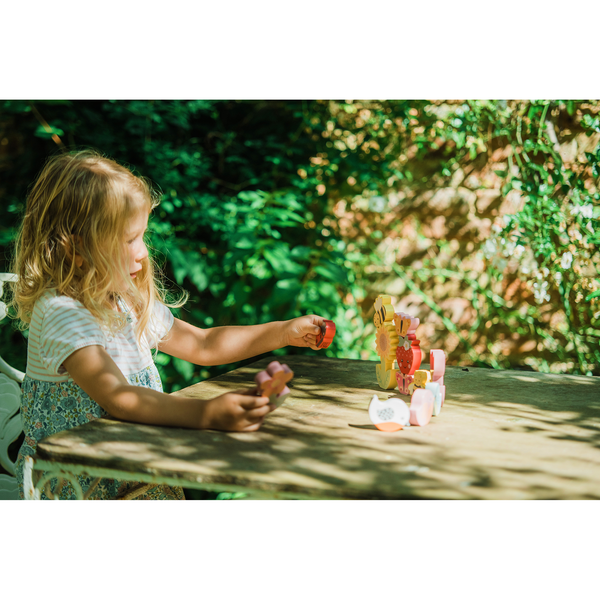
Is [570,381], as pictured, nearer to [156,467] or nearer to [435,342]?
[156,467]

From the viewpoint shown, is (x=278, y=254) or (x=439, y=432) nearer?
(x=439, y=432)

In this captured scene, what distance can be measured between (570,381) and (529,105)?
2.03m

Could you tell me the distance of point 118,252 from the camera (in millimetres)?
1751

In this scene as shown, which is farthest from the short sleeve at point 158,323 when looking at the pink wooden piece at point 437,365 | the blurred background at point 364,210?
the blurred background at point 364,210

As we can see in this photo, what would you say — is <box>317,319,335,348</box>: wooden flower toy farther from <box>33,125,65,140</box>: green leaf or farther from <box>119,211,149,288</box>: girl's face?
<box>33,125,65,140</box>: green leaf

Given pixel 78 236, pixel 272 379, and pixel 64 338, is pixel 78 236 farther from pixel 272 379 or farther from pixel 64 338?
pixel 272 379

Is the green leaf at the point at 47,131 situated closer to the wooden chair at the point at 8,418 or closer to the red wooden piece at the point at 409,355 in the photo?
the wooden chair at the point at 8,418

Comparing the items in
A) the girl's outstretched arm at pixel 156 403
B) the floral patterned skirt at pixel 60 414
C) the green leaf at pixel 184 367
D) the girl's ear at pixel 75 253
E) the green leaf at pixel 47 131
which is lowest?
the green leaf at pixel 184 367

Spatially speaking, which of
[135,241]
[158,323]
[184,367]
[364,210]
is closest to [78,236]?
[135,241]

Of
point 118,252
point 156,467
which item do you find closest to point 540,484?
point 156,467

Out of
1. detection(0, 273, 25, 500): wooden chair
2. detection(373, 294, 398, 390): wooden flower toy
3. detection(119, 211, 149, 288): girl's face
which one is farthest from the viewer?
detection(0, 273, 25, 500): wooden chair

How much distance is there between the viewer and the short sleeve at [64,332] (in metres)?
1.55

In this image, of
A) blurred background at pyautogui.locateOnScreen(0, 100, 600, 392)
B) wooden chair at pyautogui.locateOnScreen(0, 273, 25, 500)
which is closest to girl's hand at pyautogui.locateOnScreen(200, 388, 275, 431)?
wooden chair at pyautogui.locateOnScreen(0, 273, 25, 500)

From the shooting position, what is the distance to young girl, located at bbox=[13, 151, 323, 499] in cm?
150
